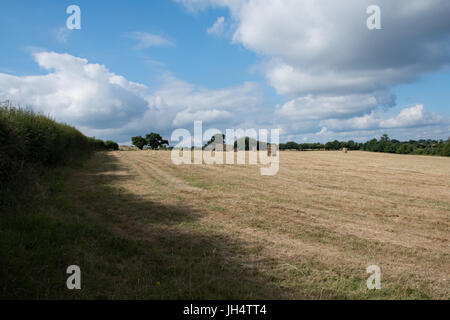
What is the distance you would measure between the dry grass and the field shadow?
70mm

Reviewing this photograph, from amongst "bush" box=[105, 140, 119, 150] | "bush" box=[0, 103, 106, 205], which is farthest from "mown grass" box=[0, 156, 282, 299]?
"bush" box=[105, 140, 119, 150]

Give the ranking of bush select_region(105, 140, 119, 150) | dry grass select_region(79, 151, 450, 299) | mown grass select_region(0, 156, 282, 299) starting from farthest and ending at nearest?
bush select_region(105, 140, 119, 150)
dry grass select_region(79, 151, 450, 299)
mown grass select_region(0, 156, 282, 299)

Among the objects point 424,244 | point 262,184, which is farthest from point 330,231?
point 262,184

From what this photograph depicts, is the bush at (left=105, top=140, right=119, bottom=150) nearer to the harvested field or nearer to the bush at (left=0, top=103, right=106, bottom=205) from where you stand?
the bush at (left=0, top=103, right=106, bottom=205)

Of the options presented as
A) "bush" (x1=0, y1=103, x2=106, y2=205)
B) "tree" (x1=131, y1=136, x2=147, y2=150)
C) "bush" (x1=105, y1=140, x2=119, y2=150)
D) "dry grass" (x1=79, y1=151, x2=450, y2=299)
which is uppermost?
"tree" (x1=131, y1=136, x2=147, y2=150)

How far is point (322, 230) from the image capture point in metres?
5.88

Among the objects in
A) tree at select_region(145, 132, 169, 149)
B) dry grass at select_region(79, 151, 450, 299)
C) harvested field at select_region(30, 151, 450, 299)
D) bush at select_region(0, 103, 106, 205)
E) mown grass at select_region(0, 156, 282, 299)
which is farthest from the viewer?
tree at select_region(145, 132, 169, 149)

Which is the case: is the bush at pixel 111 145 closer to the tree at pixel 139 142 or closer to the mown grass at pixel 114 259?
the tree at pixel 139 142

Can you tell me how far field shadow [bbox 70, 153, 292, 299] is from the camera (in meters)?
3.37

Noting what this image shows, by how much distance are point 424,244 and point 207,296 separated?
450cm

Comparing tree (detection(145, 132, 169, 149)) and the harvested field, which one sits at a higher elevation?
tree (detection(145, 132, 169, 149))

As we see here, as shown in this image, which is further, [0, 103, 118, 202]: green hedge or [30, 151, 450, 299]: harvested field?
[0, 103, 118, 202]: green hedge

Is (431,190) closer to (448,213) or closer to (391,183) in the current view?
(391,183)

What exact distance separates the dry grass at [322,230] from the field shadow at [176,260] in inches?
2.8
